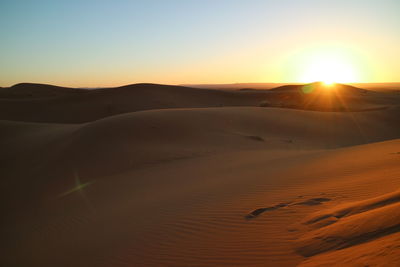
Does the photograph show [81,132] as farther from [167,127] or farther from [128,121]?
[167,127]

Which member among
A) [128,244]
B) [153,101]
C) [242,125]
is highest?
[153,101]

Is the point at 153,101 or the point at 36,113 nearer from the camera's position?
the point at 36,113

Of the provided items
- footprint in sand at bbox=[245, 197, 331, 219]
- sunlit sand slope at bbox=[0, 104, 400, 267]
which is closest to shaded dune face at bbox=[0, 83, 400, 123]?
sunlit sand slope at bbox=[0, 104, 400, 267]

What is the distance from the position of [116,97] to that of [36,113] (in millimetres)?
9881

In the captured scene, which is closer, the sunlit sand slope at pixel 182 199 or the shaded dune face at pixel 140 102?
the sunlit sand slope at pixel 182 199

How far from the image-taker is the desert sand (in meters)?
3.94

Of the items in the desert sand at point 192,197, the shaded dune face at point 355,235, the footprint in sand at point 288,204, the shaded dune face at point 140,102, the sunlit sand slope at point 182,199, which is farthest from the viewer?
the shaded dune face at point 140,102

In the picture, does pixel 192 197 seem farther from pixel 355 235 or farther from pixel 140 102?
pixel 140 102

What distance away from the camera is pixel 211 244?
14.4 ft

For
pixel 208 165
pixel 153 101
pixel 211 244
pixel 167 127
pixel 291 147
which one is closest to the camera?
pixel 211 244

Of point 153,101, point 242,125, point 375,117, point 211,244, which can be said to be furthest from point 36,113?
point 211,244

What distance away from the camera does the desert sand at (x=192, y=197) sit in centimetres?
394

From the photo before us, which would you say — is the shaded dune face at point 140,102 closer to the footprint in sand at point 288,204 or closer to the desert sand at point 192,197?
the desert sand at point 192,197

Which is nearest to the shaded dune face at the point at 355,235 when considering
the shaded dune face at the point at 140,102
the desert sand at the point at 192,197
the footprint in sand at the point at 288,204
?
the desert sand at the point at 192,197
